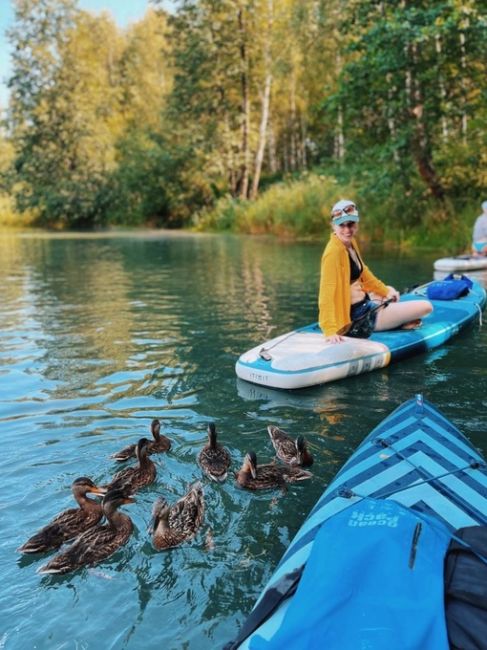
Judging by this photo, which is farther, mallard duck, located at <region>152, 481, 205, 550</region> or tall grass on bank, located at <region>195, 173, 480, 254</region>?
tall grass on bank, located at <region>195, 173, 480, 254</region>

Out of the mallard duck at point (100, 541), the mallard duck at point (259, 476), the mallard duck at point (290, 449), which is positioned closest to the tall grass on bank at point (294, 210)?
the mallard duck at point (290, 449)

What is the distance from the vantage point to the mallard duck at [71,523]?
389cm

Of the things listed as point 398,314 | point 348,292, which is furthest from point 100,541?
point 398,314

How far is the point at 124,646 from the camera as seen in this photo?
310 centimetres

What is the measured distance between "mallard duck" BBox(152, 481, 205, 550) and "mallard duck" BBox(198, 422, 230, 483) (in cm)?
57

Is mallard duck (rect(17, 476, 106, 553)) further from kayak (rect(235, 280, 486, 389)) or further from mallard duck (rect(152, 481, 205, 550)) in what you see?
kayak (rect(235, 280, 486, 389))

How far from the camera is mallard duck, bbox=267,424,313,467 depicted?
4855mm

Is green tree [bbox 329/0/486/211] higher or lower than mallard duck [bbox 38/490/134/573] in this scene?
higher

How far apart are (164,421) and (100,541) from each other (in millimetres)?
2294

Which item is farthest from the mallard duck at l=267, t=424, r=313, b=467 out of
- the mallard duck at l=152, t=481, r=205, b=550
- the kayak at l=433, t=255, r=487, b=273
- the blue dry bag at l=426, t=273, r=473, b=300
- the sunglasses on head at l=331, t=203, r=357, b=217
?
the kayak at l=433, t=255, r=487, b=273

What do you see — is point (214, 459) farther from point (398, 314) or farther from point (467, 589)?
point (398, 314)

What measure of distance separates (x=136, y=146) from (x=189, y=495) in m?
45.2

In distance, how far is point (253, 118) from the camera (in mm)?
Result: 39688

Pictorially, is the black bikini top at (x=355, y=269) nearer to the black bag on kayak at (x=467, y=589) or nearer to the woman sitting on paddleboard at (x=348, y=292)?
the woman sitting on paddleboard at (x=348, y=292)
